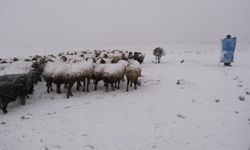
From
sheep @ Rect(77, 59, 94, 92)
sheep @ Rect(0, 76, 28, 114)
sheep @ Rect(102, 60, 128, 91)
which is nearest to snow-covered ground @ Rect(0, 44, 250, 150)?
sheep @ Rect(0, 76, 28, 114)

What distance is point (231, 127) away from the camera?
27.0ft

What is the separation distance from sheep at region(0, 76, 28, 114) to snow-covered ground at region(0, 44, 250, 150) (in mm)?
446

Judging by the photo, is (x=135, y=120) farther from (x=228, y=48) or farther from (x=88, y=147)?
(x=228, y=48)

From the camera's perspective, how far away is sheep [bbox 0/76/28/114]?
9898 millimetres

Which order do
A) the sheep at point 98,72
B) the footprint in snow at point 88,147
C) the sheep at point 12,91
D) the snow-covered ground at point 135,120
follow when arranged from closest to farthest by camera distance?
the footprint in snow at point 88,147 → the snow-covered ground at point 135,120 → the sheep at point 12,91 → the sheep at point 98,72

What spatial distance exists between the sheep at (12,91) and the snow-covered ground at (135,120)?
45cm

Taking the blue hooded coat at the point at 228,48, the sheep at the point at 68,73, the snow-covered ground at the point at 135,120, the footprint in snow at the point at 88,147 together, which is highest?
the blue hooded coat at the point at 228,48

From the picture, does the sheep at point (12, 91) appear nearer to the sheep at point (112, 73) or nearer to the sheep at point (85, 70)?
the sheep at point (85, 70)

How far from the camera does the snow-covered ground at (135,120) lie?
7.35 metres

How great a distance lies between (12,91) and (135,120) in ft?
17.1

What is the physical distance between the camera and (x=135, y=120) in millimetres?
8781

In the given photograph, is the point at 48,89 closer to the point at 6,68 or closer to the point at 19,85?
the point at 19,85

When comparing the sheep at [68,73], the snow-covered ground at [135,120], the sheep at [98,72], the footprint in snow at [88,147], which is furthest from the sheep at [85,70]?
the footprint in snow at [88,147]

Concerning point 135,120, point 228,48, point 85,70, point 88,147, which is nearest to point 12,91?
point 85,70
